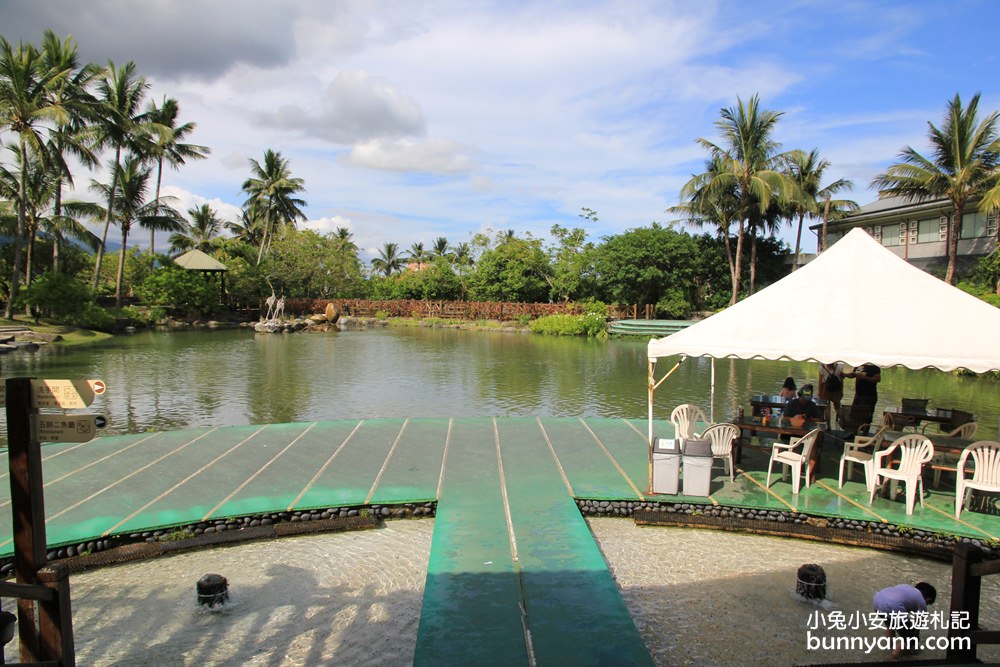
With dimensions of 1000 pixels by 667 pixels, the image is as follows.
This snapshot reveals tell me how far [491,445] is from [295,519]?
10.5 feet

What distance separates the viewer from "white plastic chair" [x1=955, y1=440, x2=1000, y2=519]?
633 centimetres

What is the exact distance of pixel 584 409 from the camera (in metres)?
14.4

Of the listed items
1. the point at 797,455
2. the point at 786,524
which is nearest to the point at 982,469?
the point at 797,455

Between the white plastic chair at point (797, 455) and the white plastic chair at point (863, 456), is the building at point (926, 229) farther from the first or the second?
the white plastic chair at point (797, 455)

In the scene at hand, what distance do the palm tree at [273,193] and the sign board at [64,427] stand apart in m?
44.4

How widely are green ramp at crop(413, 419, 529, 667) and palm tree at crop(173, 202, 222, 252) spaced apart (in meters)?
45.2

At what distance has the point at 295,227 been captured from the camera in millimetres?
→ 50500

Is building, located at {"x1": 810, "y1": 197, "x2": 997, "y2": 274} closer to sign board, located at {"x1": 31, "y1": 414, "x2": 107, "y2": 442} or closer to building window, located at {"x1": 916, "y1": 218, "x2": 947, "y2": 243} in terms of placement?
building window, located at {"x1": 916, "y1": 218, "x2": 947, "y2": 243}

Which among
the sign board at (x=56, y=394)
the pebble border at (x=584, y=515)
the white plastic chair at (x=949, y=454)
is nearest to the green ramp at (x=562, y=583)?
the pebble border at (x=584, y=515)

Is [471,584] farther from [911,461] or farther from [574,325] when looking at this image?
[574,325]

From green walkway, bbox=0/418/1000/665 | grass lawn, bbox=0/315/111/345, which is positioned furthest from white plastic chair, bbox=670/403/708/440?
grass lawn, bbox=0/315/111/345

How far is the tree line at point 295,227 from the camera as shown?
25.9m

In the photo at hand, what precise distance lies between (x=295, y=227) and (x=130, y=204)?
15.3m

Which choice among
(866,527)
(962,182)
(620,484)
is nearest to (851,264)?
(866,527)
